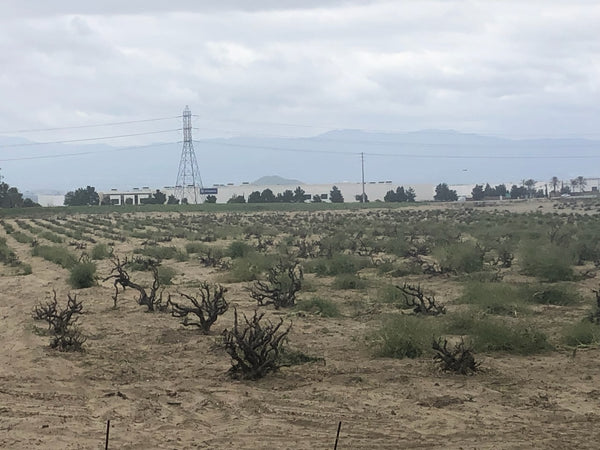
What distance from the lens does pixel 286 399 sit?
10289mm

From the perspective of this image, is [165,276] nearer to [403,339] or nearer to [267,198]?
[403,339]

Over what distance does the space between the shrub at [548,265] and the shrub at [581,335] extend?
8.51 metres

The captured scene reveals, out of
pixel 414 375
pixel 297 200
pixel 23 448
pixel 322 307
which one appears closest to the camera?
pixel 23 448

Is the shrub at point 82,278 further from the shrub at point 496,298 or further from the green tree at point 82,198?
the green tree at point 82,198

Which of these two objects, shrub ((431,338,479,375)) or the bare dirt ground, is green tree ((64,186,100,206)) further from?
shrub ((431,338,479,375))

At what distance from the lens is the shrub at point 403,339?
42.7 ft

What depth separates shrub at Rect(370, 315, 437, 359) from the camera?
13.0 meters

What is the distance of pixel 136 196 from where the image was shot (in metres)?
139

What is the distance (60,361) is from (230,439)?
5071 millimetres

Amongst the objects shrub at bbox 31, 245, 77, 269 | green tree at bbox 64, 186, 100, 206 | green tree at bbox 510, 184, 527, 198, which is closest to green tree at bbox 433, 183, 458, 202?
green tree at bbox 510, 184, 527, 198

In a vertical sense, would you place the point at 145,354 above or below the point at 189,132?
below

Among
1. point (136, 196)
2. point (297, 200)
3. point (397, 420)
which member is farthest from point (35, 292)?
point (136, 196)

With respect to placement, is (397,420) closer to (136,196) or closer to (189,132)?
(189,132)

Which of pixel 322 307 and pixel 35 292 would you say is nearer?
pixel 322 307
